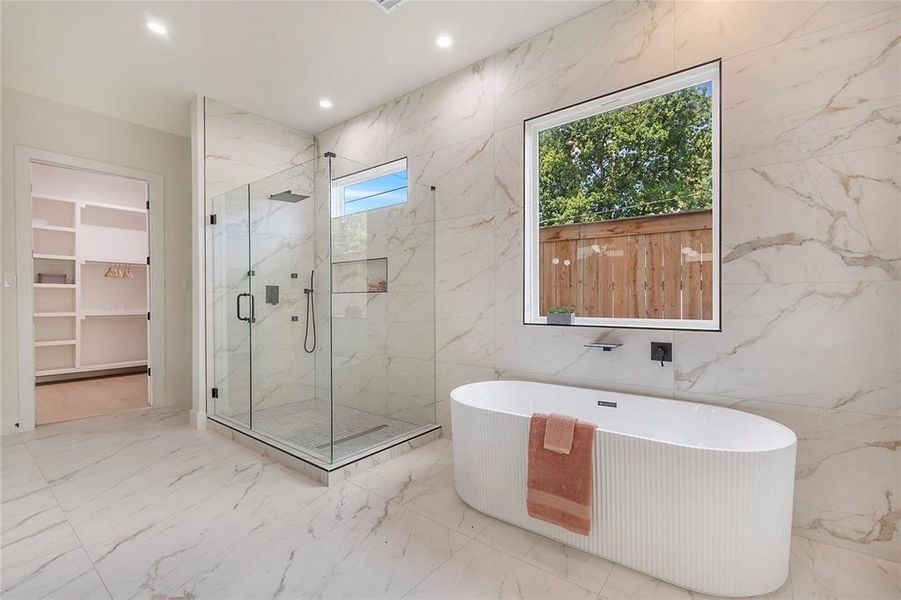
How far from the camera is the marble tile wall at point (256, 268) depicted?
3441mm

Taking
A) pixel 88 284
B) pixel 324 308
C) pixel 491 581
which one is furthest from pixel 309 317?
pixel 88 284

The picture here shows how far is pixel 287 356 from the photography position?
139 inches

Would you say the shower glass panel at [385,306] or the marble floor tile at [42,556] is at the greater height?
the shower glass panel at [385,306]

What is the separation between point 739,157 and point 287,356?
344 cm

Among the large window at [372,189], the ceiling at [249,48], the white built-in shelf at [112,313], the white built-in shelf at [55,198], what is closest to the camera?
the ceiling at [249,48]

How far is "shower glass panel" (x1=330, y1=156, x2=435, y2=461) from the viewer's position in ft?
9.97

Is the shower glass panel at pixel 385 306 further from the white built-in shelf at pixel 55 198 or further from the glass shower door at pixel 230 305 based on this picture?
the white built-in shelf at pixel 55 198

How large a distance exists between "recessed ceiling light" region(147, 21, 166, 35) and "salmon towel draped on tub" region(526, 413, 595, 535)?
340 centimetres

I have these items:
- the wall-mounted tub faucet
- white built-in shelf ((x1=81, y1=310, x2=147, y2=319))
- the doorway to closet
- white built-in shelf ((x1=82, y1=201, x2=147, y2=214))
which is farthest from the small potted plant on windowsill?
white built-in shelf ((x1=81, y1=310, x2=147, y2=319))

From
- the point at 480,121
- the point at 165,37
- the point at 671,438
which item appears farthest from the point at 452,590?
the point at 165,37

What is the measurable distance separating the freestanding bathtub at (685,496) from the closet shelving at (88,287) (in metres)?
5.55

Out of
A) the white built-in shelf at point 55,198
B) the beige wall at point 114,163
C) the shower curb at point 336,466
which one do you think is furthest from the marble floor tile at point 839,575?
the white built-in shelf at point 55,198

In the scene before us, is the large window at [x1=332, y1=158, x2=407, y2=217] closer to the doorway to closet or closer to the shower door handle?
the shower door handle

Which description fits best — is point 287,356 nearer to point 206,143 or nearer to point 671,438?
point 206,143
